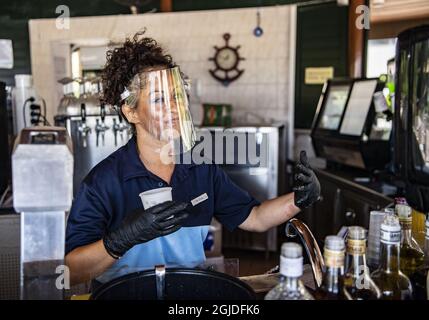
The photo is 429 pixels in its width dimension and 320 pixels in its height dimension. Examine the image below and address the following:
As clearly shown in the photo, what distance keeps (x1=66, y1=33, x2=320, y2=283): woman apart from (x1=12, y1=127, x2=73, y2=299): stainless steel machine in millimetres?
444

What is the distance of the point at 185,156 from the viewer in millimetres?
1773

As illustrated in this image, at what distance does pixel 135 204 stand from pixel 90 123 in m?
2.15

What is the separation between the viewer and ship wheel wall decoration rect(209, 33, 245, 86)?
5.24 m

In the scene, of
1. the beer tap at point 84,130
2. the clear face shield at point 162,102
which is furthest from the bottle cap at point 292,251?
the beer tap at point 84,130

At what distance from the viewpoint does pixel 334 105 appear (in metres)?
4.06

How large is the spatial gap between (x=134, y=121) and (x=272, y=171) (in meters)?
3.04

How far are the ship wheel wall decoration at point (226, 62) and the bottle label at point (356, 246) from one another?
14.6ft

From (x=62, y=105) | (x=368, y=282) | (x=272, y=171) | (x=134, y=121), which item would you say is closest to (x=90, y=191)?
(x=134, y=121)

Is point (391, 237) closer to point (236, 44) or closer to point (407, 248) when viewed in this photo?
point (407, 248)

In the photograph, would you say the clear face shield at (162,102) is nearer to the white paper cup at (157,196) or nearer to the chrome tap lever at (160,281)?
the white paper cup at (157,196)

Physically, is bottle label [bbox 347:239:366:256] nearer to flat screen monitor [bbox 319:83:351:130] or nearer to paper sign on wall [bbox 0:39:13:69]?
paper sign on wall [bbox 0:39:13:69]

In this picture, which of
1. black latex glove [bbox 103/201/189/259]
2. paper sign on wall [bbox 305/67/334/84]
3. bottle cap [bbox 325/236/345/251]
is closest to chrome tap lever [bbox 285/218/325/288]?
bottle cap [bbox 325/236/345/251]

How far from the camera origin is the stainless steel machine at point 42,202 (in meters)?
0.83

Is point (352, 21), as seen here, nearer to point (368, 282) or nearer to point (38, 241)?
point (368, 282)
